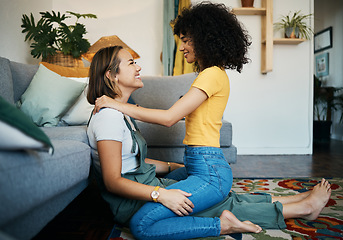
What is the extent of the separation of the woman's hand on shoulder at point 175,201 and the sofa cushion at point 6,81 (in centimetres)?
130

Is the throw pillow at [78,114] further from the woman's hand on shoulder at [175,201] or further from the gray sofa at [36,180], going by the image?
the woman's hand on shoulder at [175,201]

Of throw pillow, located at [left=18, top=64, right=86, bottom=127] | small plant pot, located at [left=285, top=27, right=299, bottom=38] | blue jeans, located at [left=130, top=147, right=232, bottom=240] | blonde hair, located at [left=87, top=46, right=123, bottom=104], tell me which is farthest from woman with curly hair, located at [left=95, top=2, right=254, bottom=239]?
small plant pot, located at [left=285, top=27, right=299, bottom=38]

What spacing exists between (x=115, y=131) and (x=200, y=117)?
39 cm

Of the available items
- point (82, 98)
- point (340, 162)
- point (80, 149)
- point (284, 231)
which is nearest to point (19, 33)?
point (82, 98)

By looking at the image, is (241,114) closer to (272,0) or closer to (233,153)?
(272,0)

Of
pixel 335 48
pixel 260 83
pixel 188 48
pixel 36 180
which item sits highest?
pixel 335 48

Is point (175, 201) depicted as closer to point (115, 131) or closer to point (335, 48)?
point (115, 131)

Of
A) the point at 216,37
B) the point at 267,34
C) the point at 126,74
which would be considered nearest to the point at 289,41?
the point at 267,34

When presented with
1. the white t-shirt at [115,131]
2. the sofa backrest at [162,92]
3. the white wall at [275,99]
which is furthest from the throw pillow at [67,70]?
the white wall at [275,99]

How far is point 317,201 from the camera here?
53.1 inches

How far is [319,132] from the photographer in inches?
208

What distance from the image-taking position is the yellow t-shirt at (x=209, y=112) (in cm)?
123

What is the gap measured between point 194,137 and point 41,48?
2.52m

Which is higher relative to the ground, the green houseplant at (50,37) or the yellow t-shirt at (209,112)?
the green houseplant at (50,37)
